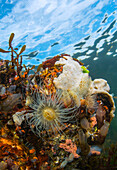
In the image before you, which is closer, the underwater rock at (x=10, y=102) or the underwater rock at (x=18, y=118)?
the underwater rock at (x=18, y=118)

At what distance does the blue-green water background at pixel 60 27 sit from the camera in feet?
25.8

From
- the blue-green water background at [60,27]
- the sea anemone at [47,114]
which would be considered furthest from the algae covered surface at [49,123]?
the blue-green water background at [60,27]

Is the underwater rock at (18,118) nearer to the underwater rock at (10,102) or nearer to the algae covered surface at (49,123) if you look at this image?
the algae covered surface at (49,123)

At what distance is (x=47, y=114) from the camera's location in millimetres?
2824

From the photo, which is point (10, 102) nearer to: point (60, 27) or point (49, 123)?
point (49, 123)

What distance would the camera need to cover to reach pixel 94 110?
3.56 metres

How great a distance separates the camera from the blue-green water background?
787cm

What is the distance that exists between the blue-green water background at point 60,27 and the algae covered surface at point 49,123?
612 cm

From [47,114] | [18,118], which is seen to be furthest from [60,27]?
[18,118]

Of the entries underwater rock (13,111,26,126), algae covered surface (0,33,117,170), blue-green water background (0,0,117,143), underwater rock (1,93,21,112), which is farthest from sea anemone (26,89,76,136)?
blue-green water background (0,0,117,143)

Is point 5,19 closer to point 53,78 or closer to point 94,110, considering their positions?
point 53,78

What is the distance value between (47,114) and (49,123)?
0.82 ft

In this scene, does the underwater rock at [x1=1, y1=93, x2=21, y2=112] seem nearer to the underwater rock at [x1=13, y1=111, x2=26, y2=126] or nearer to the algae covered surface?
the algae covered surface

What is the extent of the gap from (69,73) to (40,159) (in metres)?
2.24
